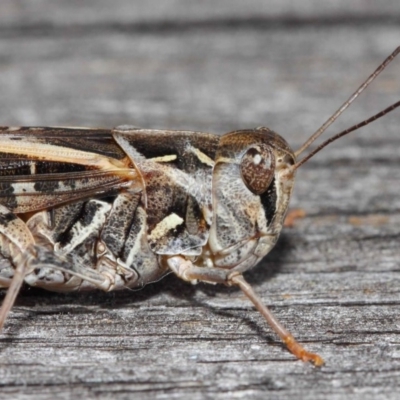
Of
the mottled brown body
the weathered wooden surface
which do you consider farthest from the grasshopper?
the weathered wooden surface

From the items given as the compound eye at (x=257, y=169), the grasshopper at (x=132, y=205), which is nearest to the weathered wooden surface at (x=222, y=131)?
the grasshopper at (x=132, y=205)

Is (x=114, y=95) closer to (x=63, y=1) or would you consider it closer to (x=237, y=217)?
(x=63, y=1)

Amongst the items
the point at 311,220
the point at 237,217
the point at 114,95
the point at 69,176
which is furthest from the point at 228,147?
the point at 114,95

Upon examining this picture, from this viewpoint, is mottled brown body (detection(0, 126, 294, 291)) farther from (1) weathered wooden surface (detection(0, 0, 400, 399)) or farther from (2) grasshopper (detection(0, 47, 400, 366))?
(1) weathered wooden surface (detection(0, 0, 400, 399))

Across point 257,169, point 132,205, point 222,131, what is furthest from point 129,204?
point 222,131

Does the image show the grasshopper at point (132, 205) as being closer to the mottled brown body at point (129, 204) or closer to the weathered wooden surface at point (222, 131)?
the mottled brown body at point (129, 204)

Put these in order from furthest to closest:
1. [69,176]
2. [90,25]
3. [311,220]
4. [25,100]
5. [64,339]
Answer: [90,25] < [25,100] < [311,220] < [69,176] < [64,339]

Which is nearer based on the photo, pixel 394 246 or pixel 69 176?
pixel 69 176
